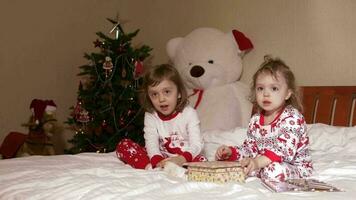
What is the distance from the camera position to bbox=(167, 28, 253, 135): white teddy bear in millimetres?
2701

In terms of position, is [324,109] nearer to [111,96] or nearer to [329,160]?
[329,160]

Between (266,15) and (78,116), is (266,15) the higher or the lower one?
the higher one

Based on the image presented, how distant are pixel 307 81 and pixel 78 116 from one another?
1402 mm

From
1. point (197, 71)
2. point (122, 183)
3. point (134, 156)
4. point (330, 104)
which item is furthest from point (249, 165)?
point (197, 71)

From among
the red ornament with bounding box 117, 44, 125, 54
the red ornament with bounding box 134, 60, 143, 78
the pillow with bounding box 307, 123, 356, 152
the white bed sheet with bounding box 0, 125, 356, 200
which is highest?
the red ornament with bounding box 117, 44, 125, 54

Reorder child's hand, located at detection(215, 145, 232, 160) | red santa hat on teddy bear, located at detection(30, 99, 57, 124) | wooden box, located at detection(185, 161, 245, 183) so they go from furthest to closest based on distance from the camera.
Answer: red santa hat on teddy bear, located at detection(30, 99, 57, 124)
child's hand, located at detection(215, 145, 232, 160)
wooden box, located at detection(185, 161, 245, 183)

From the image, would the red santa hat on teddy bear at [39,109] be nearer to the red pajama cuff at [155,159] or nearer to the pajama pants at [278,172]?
the red pajama cuff at [155,159]

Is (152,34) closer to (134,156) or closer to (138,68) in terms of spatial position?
(138,68)

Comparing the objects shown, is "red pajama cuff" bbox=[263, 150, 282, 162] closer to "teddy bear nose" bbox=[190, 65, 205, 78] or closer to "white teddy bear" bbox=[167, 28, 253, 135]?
"white teddy bear" bbox=[167, 28, 253, 135]

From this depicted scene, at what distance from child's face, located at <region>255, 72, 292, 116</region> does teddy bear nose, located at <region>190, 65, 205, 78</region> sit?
1278 mm

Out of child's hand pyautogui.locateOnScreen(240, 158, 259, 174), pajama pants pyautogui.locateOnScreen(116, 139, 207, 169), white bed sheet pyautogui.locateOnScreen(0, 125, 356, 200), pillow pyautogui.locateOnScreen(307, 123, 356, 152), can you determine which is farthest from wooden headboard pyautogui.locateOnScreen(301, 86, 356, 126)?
child's hand pyautogui.locateOnScreen(240, 158, 259, 174)

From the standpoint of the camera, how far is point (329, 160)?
1.69 meters

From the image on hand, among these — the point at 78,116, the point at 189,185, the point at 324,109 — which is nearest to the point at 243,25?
the point at 324,109

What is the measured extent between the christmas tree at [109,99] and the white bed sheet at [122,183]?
100 centimetres
